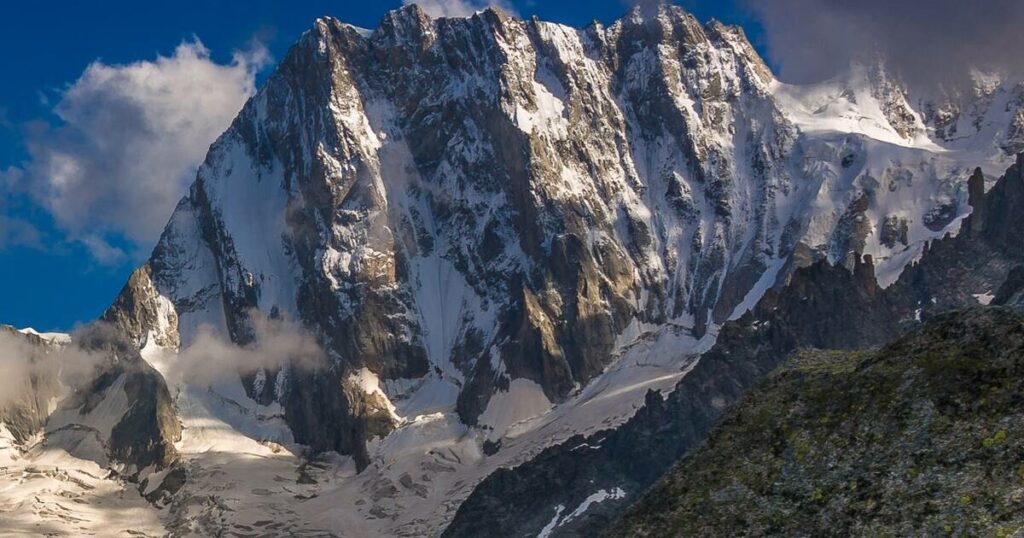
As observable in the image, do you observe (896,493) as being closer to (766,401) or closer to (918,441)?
(918,441)

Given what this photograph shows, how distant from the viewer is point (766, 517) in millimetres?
35469

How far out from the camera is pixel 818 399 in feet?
125

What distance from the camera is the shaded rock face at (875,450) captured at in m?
32.5

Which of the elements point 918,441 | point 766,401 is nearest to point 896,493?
point 918,441

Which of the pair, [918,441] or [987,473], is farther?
[918,441]

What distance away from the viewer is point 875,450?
3516cm

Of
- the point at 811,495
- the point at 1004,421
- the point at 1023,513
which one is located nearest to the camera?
the point at 1023,513

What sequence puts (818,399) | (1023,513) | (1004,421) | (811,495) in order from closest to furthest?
(1023,513) → (1004,421) → (811,495) → (818,399)

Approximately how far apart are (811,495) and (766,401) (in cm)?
503

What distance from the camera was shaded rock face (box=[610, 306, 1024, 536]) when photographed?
107ft

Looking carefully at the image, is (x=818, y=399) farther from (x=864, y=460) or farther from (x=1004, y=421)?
(x=1004, y=421)

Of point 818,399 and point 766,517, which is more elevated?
point 818,399

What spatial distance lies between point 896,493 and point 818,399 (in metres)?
5.09

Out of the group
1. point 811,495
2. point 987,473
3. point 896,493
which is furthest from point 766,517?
point 987,473
